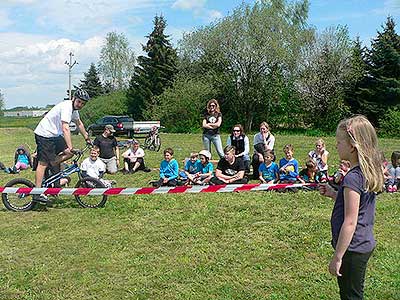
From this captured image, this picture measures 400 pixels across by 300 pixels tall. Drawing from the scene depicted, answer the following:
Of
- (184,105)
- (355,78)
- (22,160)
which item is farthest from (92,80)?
(22,160)

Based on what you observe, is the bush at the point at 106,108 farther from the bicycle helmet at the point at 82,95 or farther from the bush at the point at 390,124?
the bicycle helmet at the point at 82,95

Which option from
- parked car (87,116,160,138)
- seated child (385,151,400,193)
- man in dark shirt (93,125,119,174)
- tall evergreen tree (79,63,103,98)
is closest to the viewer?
seated child (385,151,400,193)

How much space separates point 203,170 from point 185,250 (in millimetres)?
4658

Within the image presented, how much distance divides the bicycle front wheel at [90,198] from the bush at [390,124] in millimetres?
25819

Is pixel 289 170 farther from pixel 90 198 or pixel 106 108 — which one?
pixel 106 108

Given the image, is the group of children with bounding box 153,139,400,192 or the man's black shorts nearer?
the man's black shorts

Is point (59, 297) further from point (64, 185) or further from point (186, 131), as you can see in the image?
point (186, 131)

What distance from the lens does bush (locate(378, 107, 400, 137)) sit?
30.6m

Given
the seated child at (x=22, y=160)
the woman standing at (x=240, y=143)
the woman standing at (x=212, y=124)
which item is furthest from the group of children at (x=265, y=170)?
the seated child at (x=22, y=160)

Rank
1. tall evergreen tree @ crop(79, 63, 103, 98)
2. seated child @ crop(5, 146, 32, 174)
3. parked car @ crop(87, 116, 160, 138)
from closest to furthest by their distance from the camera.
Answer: seated child @ crop(5, 146, 32, 174)
parked car @ crop(87, 116, 160, 138)
tall evergreen tree @ crop(79, 63, 103, 98)

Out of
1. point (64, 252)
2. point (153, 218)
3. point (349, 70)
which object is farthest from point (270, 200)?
point (349, 70)

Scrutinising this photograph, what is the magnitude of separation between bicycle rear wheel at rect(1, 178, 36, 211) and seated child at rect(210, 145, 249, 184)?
346 cm

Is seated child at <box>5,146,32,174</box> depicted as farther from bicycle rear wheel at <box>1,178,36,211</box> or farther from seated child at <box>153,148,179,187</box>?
bicycle rear wheel at <box>1,178,36,211</box>

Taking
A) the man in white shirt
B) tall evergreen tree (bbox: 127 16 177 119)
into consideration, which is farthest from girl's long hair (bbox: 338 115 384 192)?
tall evergreen tree (bbox: 127 16 177 119)
